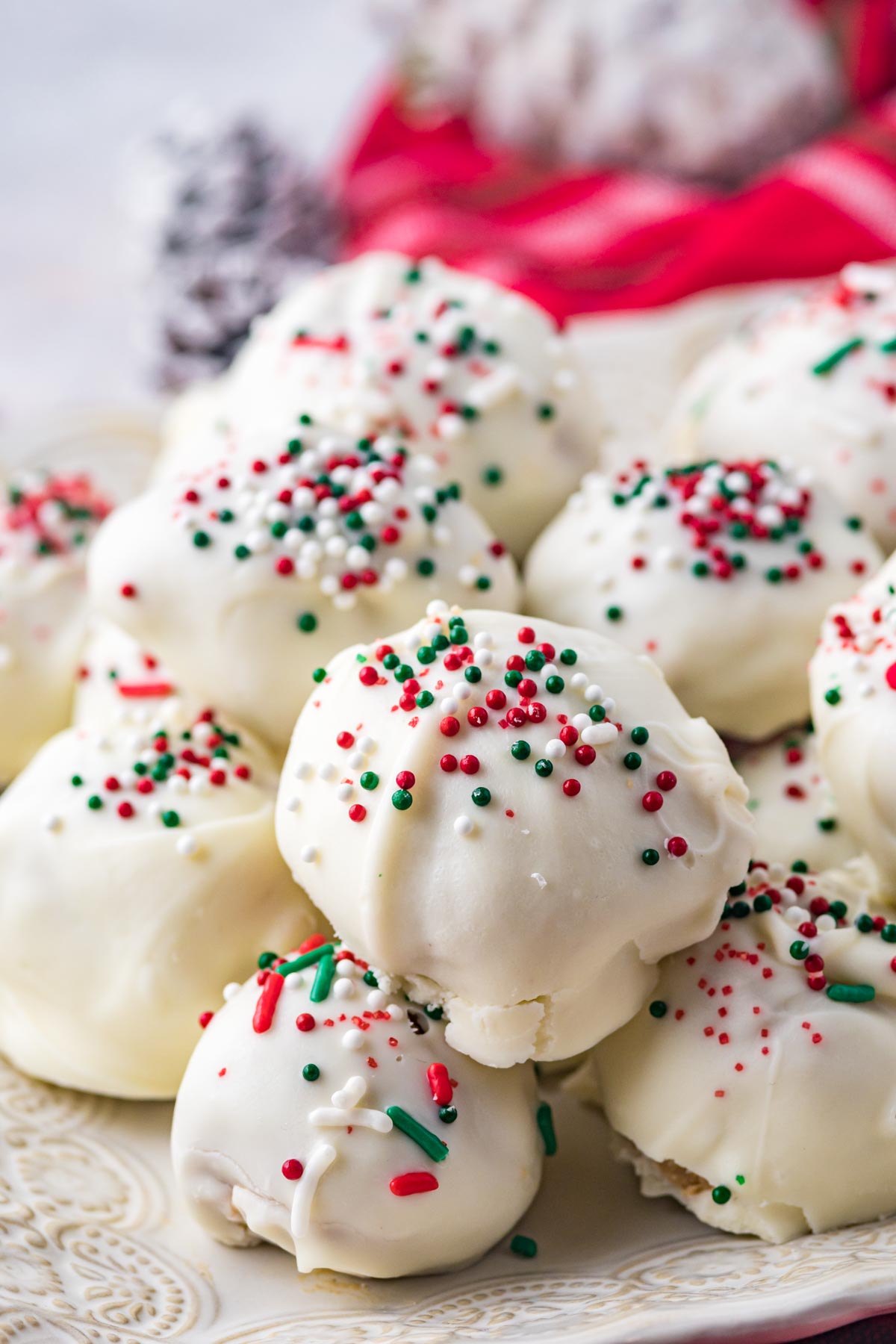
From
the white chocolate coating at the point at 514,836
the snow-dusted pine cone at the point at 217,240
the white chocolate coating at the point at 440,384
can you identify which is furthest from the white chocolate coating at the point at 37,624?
the snow-dusted pine cone at the point at 217,240

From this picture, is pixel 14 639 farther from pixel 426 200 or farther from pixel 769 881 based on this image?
pixel 426 200

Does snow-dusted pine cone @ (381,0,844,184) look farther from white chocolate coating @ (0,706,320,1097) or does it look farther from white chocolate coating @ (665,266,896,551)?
white chocolate coating @ (0,706,320,1097)

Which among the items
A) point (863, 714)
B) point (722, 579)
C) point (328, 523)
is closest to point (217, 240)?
point (328, 523)

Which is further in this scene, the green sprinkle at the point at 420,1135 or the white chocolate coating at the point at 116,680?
the white chocolate coating at the point at 116,680

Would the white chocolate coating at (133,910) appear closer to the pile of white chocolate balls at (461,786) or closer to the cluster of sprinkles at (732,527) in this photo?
the pile of white chocolate balls at (461,786)

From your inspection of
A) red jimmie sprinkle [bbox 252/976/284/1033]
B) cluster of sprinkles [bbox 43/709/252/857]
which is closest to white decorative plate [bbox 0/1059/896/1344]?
red jimmie sprinkle [bbox 252/976/284/1033]

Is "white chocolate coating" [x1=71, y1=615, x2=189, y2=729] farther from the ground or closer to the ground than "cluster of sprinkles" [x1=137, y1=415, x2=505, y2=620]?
closer to the ground

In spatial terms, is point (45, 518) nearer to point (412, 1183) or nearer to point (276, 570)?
point (276, 570)
